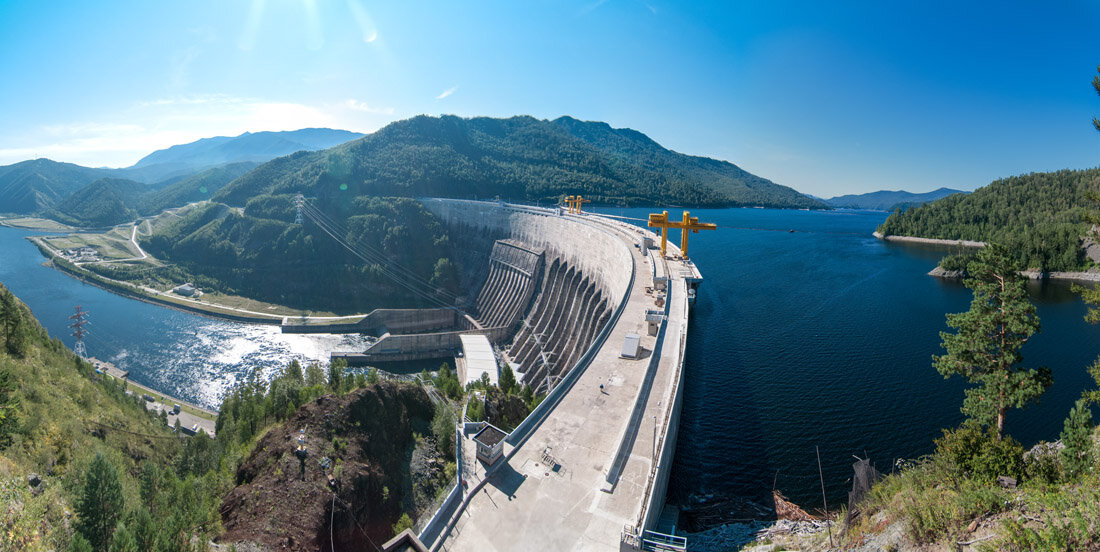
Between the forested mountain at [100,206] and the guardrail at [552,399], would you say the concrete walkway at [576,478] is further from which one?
the forested mountain at [100,206]

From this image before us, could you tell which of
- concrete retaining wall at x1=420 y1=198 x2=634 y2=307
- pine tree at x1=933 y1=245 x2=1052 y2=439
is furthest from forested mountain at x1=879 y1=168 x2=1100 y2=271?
pine tree at x1=933 y1=245 x2=1052 y2=439

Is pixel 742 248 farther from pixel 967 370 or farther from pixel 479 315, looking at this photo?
pixel 967 370

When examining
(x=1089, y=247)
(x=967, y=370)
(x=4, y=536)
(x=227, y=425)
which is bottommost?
(x=227, y=425)

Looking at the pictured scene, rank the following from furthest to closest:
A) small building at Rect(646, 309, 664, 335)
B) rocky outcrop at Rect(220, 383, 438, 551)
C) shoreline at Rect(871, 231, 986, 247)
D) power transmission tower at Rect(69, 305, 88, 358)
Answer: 1. shoreline at Rect(871, 231, 986, 247)
2. power transmission tower at Rect(69, 305, 88, 358)
3. small building at Rect(646, 309, 664, 335)
4. rocky outcrop at Rect(220, 383, 438, 551)

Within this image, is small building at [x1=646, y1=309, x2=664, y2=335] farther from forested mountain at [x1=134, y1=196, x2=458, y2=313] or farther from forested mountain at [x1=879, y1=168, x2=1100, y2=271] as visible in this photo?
forested mountain at [x1=879, y1=168, x2=1100, y2=271]

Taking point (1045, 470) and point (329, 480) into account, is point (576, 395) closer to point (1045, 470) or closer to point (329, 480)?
point (329, 480)

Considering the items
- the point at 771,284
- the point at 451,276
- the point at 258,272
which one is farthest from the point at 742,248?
the point at 258,272
